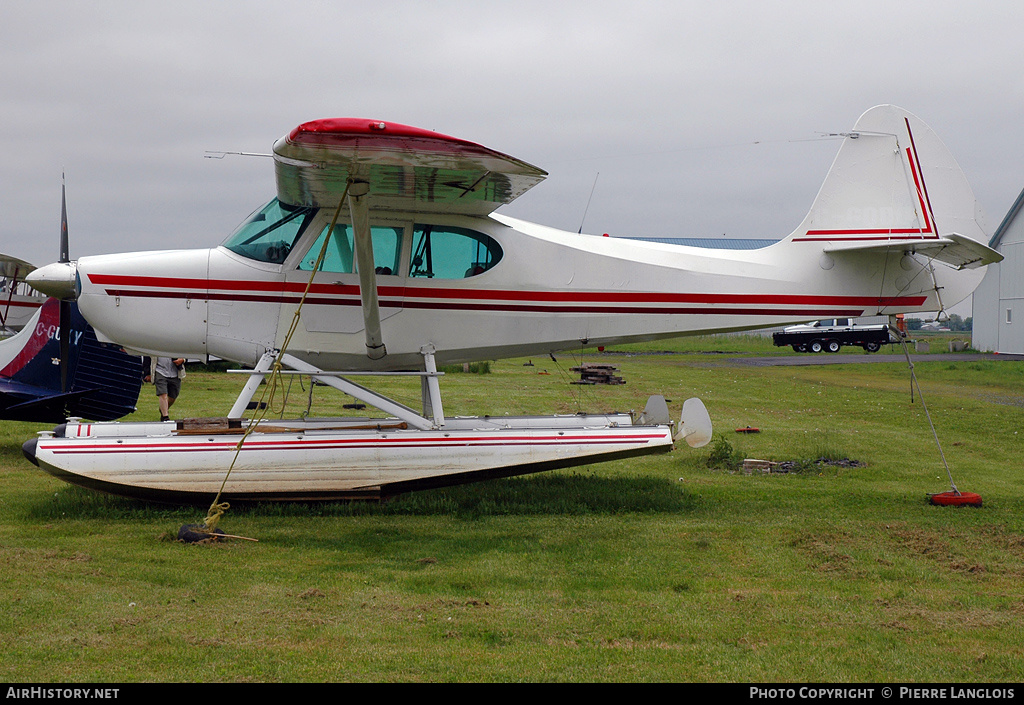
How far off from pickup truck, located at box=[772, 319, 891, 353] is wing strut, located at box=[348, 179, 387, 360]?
3377 cm

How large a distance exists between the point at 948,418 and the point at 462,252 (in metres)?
10.1

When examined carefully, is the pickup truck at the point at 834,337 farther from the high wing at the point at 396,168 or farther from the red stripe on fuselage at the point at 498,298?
the high wing at the point at 396,168

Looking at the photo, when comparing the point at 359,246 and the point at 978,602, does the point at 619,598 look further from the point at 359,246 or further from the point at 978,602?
the point at 359,246

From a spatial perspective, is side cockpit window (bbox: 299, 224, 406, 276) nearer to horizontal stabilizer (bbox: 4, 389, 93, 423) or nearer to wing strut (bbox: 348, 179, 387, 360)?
wing strut (bbox: 348, 179, 387, 360)

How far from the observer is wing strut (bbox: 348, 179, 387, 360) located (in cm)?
666

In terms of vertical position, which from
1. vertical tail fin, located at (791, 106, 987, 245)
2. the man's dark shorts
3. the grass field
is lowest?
the man's dark shorts

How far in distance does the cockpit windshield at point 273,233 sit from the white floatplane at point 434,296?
1cm

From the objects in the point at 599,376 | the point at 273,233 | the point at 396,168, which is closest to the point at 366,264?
the point at 396,168

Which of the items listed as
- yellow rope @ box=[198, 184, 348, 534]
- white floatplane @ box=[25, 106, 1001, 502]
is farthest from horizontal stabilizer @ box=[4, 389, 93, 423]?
yellow rope @ box=[198, 184, 348, 534]

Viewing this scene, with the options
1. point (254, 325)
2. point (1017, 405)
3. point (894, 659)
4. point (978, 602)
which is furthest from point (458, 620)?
point (1017, 405)

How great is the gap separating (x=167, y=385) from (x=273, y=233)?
18.7 ft

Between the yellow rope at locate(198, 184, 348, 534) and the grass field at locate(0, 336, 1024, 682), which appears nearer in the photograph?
the grass field at locate(0, 336, 1024, 682)

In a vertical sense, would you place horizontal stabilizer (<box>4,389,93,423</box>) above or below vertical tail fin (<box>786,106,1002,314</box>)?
below

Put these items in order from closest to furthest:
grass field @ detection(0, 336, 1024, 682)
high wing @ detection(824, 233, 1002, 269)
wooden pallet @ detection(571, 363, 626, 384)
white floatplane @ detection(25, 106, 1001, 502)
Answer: grass field @ detection(0, 336, 1024, 682) → white floatplane @ detection(25, 106, 1001, 502) → high wing @ detection(824, 233, 1002, 269) → wooden pallet @ detection(571, 363, 626, 384)
